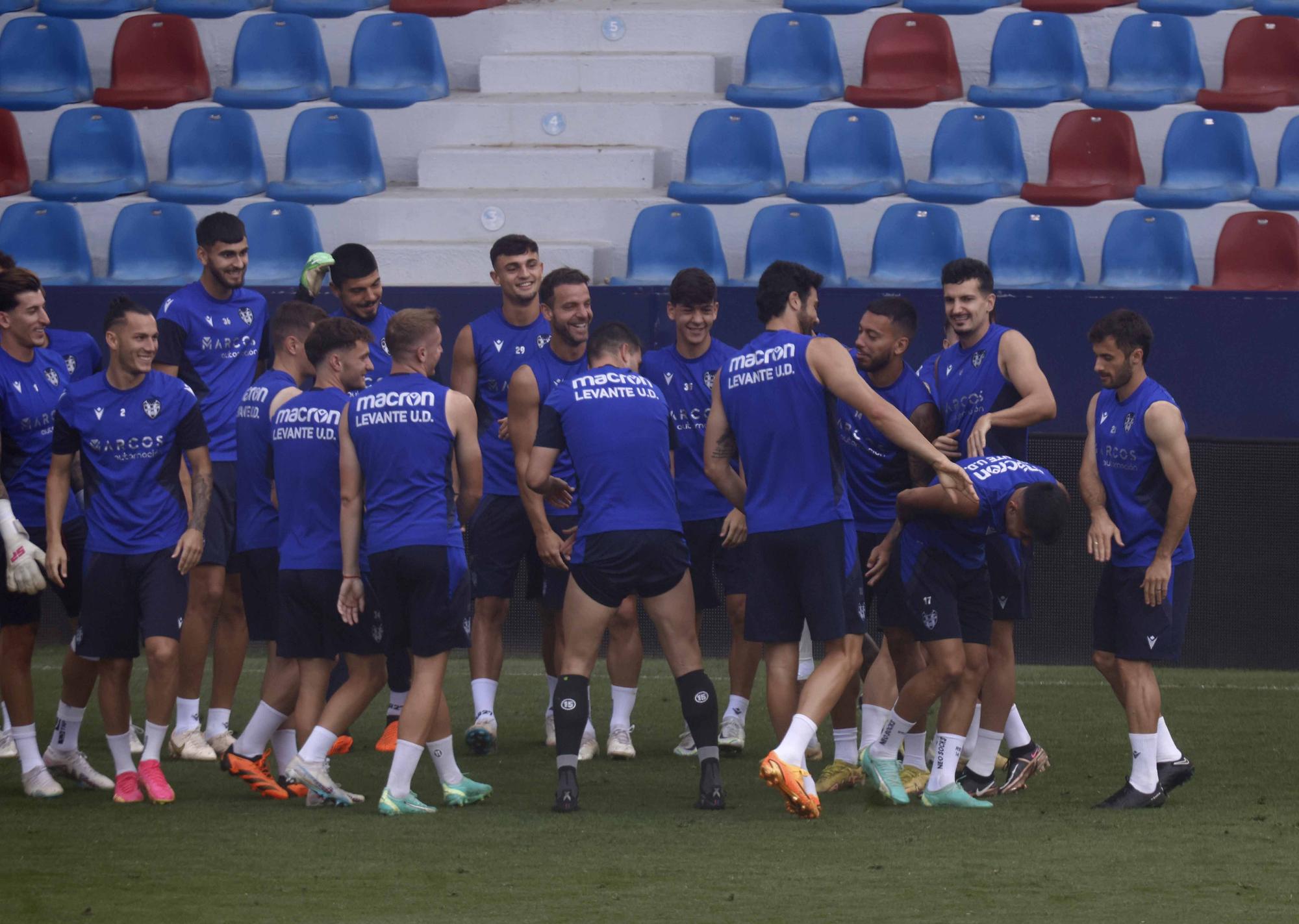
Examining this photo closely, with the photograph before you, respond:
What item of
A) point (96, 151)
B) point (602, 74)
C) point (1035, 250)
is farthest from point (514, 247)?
point (96, 151)

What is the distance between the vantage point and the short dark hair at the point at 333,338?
6848 millimetres

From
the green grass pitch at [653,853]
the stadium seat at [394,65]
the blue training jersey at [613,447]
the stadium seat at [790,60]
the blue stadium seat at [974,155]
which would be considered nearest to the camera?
the green grass pitch at [653,853]

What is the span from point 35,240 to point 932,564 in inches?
347

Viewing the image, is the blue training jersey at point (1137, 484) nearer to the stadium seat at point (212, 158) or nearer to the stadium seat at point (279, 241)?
the stadium seat at point (279, 241)

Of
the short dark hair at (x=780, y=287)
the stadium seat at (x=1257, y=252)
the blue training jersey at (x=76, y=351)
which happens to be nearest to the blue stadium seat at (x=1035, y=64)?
the stadium seat at (x=1257, y=252)

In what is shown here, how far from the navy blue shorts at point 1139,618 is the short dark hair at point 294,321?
11.5 feet

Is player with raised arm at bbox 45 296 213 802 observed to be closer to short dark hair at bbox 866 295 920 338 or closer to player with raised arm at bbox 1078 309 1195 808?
short dark hair at bbox 866 295 920 338

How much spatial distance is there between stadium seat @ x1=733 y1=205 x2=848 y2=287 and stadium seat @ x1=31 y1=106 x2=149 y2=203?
5.14 m

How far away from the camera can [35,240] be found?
12969mm

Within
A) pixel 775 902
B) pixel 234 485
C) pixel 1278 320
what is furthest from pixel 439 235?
pixel 775 902

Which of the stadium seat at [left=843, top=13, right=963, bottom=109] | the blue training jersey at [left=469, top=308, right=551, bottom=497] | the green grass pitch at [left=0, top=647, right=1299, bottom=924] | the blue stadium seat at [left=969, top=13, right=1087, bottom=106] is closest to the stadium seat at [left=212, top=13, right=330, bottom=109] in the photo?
the stadium seat at [left=843, top=13, right=963, bottom=109]

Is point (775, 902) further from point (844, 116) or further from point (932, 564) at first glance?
point (844, 116)

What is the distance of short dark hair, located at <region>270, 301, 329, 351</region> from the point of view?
7.34m

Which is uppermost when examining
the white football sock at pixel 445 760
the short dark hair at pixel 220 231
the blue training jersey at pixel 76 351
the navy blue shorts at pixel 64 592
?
the short dark hair at pixel 220 231
